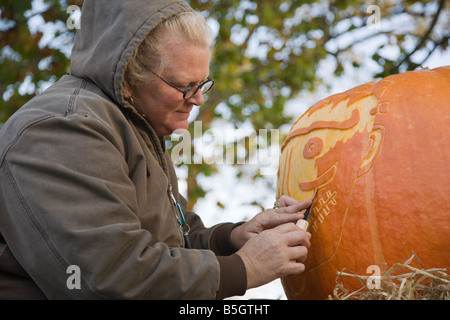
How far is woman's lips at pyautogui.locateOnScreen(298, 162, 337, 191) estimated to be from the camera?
5.63ft

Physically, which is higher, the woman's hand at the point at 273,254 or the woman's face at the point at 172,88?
the woman's face at the point at 172,88

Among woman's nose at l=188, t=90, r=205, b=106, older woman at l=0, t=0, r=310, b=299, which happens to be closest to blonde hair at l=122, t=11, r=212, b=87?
older woman at l=0, t=0, r=310, b=299

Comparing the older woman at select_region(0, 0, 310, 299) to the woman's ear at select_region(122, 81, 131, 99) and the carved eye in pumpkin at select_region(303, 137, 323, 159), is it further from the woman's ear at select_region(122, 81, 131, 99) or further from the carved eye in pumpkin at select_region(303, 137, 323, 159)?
the carved eye in pumpkin at select_region(303, 137, 323, 159)

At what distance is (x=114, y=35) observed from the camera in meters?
1.64

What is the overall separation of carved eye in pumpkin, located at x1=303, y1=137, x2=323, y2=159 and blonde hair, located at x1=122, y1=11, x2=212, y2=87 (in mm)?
563

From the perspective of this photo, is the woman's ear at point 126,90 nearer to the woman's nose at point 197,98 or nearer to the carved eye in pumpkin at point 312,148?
the woman's nose at point 197,98

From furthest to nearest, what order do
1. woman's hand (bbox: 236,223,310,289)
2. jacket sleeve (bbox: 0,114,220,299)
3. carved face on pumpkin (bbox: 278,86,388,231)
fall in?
carved face on pumpkin (bbox: 278,86,388,231), woman's hand (bbox: 236,223,310,289), jacket sleeve (bbox: 0,114,220,299)

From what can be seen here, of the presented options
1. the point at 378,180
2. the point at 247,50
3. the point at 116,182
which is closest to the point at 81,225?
the point at 116,182

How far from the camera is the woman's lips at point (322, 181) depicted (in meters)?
1.72

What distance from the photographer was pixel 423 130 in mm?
1630

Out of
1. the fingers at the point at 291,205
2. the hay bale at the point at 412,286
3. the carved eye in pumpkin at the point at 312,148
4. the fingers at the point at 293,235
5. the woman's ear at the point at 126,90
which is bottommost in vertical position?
the hay bale at the point at 412,286

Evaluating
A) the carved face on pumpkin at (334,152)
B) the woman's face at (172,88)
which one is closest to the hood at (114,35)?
the woman's face at (172,88)

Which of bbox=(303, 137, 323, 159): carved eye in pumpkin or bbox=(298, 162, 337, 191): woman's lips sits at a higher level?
bbox=(303, 137, 323, 159): carved eye in pumpkin

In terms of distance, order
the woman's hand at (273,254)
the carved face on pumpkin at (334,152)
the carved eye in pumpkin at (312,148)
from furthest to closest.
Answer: the carved eye in pumpkin at (312,148), the carved face on pumpkin at (334,152), the woman's hand at (273,254)
